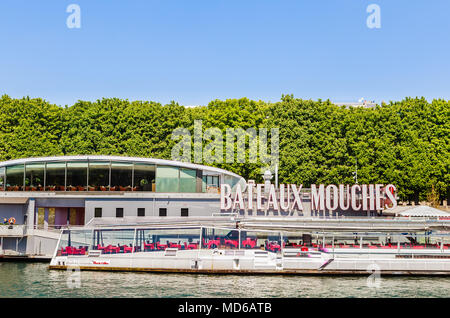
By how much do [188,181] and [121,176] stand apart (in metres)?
6.11

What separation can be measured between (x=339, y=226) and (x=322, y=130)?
100 feet

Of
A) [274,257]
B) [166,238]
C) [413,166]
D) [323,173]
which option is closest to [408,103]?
[413,166]

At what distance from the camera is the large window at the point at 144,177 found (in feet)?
155

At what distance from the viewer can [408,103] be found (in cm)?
6838

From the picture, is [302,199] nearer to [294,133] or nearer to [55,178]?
[294,133]

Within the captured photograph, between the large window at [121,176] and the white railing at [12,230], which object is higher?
the large window at [121,176]

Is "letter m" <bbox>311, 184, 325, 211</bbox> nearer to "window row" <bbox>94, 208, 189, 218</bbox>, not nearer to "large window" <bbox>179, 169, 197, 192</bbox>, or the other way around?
"large window" <bbox>179, 169, 197, 192</bbox>

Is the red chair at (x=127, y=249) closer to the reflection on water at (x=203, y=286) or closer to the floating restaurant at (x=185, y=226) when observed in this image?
the floating restaurant at (x=185, y=226)

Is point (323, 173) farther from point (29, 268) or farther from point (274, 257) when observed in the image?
point (29, 268)

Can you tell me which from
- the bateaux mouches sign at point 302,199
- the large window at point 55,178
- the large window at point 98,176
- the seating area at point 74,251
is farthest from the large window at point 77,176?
the bateaux mouches sign at point 302,199

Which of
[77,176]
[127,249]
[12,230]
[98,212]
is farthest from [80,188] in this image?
[127,249]

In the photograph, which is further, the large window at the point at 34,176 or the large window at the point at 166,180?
the large window at the point at 34,176

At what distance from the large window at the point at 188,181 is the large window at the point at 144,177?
2.58 m

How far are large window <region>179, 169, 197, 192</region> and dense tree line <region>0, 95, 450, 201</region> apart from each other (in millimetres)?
21126
